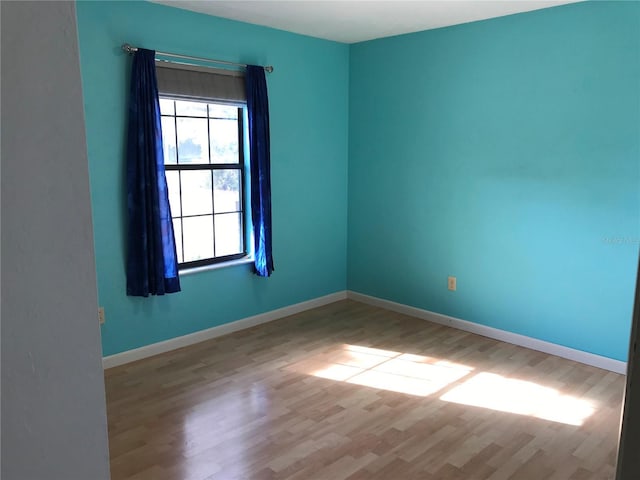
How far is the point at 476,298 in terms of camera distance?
14.2 ft

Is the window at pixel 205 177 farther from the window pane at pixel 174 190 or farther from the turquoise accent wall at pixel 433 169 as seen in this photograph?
the turquoise accent wall at pixel 433 169

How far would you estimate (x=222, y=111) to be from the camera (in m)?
4.14

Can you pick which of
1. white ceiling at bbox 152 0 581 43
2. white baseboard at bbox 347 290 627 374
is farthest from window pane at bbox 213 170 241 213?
white baseboard at bbox 347 290 627 374

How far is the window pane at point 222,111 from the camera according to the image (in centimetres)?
407

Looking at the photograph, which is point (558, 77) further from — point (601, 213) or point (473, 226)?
point (473, 226)

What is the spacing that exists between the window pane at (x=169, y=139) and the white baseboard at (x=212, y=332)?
134 cm

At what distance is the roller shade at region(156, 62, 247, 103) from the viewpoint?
3.66 meters

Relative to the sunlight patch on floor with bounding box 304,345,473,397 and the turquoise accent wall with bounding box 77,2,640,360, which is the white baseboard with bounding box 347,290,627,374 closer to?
the turquoise accent wall with bounding box 77,2,640,360

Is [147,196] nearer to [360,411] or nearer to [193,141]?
[193,141]

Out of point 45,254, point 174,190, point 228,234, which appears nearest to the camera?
point 45,254

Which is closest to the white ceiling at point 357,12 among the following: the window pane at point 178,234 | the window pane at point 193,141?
the window pane at point 193,141

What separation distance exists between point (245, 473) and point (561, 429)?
169cm

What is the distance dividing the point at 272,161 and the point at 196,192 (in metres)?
0.73

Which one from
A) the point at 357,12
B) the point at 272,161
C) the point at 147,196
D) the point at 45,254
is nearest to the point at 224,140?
the point at 272,161
